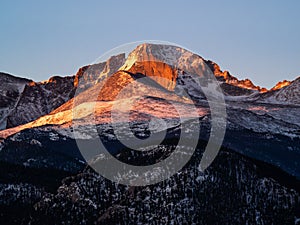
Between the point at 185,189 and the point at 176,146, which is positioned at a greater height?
the point at 176,146

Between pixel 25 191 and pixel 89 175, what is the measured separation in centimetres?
4042

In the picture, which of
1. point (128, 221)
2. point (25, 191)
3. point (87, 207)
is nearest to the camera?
point (128, 221)

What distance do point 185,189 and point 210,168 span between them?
20.5 feet

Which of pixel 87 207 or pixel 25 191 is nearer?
pixel 87 207

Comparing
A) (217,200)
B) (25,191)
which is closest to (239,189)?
(217,200)

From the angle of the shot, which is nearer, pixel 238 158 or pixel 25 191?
pixel 238 158

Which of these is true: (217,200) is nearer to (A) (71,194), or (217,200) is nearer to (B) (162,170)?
(B) (162,170)

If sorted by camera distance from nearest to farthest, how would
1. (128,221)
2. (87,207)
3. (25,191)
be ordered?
(128,221)
(87,207)
(25,191)

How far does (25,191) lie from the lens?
19912 cm

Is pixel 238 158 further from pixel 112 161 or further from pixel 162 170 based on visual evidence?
pixel 112 161

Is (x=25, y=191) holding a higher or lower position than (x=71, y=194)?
higher

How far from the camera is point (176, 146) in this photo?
163 meters

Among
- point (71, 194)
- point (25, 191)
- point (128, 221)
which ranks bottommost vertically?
point (128, 221)

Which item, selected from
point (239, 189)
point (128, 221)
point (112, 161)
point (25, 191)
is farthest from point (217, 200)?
point (25, 191)
